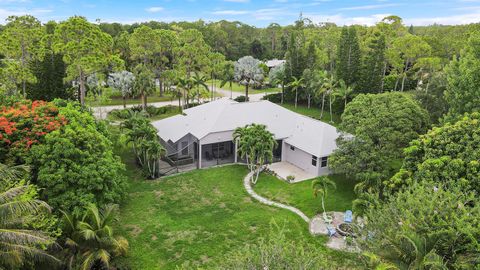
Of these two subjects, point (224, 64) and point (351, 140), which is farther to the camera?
point (224, 64)

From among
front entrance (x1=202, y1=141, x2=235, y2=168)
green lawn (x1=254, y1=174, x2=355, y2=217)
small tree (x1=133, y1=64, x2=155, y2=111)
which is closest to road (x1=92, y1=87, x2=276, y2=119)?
small tree (x1=133, y1=64, x2=155, y2=111)

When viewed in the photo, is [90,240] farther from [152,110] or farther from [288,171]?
[152,110]

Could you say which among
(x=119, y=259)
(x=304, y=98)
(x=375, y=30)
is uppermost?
(x=375, y=30)

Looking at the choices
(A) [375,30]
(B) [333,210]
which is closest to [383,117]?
(B) [333,210]

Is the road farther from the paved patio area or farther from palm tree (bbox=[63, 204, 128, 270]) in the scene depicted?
palm tree (bbox=[63, 204, 128, 270])

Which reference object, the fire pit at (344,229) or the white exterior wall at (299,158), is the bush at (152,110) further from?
the fire pit at (344,229)

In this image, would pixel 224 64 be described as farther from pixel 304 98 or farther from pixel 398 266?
pixel 398 266

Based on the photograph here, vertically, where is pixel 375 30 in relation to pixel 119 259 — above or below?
above
